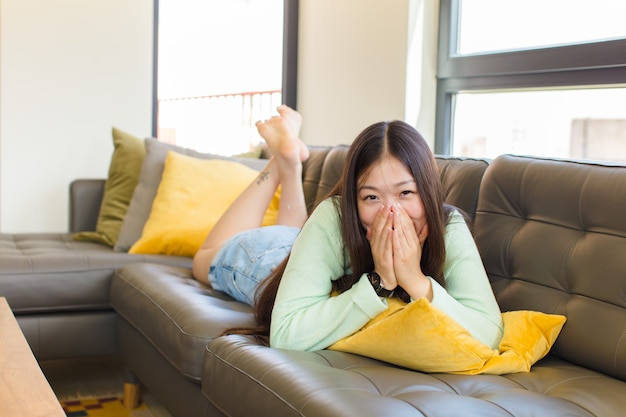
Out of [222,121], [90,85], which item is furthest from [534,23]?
[222,121]

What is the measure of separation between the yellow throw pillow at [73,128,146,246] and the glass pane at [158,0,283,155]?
0.91 meters

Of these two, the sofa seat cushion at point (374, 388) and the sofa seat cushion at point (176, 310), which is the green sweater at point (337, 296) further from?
the sofa seat cushion at point (176, 310)

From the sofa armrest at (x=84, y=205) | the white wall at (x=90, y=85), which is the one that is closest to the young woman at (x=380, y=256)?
the white wall at (x=90, y=85)

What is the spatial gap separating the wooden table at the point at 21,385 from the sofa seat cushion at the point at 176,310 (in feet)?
1.37

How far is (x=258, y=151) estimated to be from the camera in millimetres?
3766

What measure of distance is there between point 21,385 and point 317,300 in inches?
25.5

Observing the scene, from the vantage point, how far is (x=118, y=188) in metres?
3.63

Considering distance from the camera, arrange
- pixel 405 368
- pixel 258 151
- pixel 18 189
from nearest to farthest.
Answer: pixel 405 368 → pixel 258 151 → pixel 18 189

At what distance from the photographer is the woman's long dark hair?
6.05 ft

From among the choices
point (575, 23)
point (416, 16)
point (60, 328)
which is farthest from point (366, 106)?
point (60, 328)

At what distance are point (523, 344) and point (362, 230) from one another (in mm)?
438

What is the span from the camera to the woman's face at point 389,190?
1824 millimetres

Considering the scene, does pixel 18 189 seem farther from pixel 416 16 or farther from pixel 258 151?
pixel 416 16

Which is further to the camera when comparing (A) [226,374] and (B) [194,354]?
(B) [194,354]
